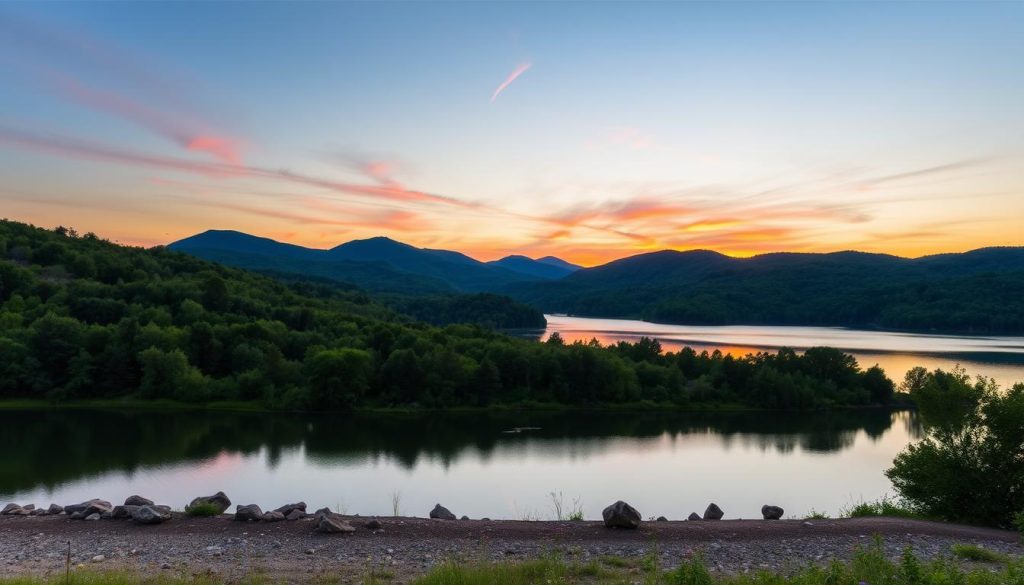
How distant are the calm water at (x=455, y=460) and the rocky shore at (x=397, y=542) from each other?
379 inches

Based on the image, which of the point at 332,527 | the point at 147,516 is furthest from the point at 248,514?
the point at 332,527

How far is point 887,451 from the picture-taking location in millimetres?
40562

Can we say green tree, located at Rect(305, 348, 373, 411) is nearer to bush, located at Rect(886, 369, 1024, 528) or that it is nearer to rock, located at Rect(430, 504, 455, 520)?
rock, located at Rect(430, 504, 455, 520)

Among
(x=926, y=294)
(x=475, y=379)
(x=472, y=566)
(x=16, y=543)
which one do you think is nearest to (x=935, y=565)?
(x=472, y=566)

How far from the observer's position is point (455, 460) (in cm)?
3406

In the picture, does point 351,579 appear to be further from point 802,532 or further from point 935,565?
point 802,532

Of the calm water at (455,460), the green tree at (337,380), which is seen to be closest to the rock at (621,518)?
the calm water at (455,460)

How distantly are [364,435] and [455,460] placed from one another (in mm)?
10039

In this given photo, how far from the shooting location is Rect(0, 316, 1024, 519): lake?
25.5 m

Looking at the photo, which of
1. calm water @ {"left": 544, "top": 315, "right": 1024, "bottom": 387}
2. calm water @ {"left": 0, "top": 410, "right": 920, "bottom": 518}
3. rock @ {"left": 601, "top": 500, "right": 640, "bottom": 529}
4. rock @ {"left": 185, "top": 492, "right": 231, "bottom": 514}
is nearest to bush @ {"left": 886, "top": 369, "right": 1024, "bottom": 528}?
rock @ {"left": 601, "top": 500, "right": 640, "bottom": 529}

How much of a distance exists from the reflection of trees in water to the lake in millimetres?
147

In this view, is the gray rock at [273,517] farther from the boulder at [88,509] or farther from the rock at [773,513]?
the rock at [773,513]

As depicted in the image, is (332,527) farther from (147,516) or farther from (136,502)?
(136,502)

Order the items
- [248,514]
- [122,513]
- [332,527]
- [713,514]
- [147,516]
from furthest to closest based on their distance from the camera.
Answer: [713,514] < [122,513] < [248,514] < [147,516] < [332,527]
